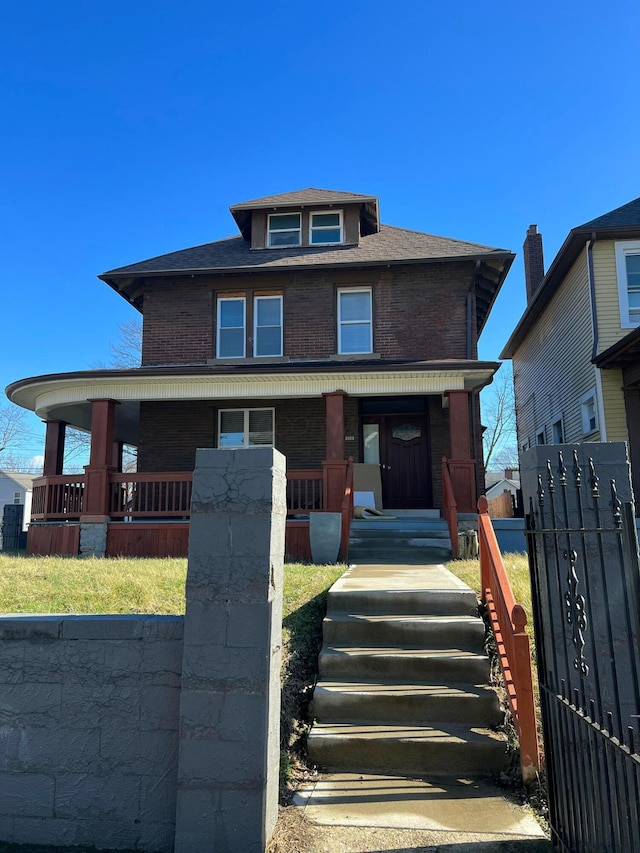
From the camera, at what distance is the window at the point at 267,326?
14742 mm

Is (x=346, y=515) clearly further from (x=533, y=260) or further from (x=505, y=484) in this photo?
(x=505, y=484)

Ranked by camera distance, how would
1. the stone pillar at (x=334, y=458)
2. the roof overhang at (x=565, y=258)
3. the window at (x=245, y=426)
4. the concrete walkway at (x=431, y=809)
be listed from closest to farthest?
the concrete walkway at (x=431, y=809) < the stone pillar at (x=334, y=458) < the roof overhang at (x=565, y=258) < the window at (x=245, y=426)

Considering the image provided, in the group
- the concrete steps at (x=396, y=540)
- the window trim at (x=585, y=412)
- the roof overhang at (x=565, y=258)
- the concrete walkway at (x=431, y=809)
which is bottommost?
the concrete walkway at (x=431, y=809)

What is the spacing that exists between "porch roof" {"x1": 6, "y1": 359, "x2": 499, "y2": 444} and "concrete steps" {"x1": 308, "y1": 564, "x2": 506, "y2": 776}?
615 cm

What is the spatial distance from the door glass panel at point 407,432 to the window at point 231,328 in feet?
13.6

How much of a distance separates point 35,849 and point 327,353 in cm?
1185

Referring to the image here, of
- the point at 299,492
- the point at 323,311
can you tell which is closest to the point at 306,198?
the point at 323,311

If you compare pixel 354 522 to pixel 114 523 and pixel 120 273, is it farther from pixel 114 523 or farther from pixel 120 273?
pixel 120 273

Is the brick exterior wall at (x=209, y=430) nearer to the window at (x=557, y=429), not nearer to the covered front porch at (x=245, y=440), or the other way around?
the covered front porch at (x=245, y=440)

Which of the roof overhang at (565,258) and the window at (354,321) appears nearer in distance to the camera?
the roof overhang at (565,258)

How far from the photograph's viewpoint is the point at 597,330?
1344 centimetres

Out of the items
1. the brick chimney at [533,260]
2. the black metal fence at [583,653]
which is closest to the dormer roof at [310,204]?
the brick chimney at [533,260]

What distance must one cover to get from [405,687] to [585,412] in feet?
38.1

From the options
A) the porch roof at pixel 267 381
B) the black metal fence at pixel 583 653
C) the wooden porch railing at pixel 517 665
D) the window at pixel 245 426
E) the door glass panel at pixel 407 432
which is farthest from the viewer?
the window at pixel 245 426
